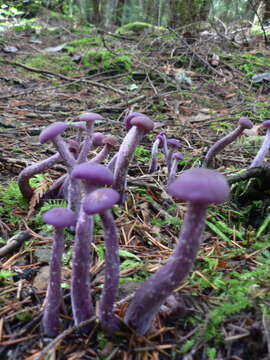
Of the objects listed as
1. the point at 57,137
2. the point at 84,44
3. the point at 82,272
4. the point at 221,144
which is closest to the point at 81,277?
the point at 82,272

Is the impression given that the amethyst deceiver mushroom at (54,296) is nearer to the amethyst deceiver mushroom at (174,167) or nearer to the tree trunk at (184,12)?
the amethyst deceiver mushroom at (174,167)

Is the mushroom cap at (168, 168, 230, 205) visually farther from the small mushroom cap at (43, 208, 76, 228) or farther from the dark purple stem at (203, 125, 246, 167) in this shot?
the dark purple stem at (203, 125, 246, 167)

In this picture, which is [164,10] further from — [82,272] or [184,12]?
[82,272]

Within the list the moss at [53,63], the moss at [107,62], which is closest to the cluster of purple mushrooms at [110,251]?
the moss at [107,62]

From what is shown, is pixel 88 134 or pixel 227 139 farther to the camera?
pixel 227 139

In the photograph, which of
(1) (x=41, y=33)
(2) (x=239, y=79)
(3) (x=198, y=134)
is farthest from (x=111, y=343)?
(1) (x=41, y=33)

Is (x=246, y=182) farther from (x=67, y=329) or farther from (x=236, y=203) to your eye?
(x=67, y=329)

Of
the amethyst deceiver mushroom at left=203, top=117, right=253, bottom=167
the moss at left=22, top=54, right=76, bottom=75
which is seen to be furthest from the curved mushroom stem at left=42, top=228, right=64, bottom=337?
the moss at left=22, top=54, right=76, bottom=75
